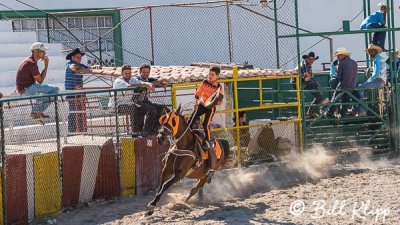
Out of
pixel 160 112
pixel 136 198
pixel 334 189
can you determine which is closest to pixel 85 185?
pixel 136 198

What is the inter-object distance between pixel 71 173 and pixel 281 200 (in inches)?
135

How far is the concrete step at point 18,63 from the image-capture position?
21.1 metres

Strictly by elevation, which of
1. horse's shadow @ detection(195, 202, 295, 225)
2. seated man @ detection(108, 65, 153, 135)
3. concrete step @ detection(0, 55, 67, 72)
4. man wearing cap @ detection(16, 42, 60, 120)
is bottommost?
horse's shadow @ detection(195, 202, 295, 225)

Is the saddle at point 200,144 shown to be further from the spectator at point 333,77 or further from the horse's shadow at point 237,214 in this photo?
the spectator at point 333,77

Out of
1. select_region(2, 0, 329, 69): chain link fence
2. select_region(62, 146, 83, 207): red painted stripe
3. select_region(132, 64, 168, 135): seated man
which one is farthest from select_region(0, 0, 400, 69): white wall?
select_region(62, 146, 83, 207): red painted stripe

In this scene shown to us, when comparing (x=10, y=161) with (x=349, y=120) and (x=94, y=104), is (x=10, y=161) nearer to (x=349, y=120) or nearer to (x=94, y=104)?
(x=94, y=104)

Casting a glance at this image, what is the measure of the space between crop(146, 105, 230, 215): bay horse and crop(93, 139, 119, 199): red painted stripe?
4.02 feet

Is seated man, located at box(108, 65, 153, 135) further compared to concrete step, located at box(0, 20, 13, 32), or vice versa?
concrete step, located at box(0, 20, 13, 32)

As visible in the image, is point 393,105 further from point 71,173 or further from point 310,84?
point 71,173

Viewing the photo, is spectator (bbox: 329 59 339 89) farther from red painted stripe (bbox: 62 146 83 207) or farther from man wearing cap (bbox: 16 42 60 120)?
red painted stripe (bbox: 62 146 83 207)

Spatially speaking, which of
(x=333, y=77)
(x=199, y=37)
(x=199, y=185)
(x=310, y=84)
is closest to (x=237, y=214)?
(x=199, y=185)

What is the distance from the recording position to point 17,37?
2186cm

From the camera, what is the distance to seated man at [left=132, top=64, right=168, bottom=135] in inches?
591

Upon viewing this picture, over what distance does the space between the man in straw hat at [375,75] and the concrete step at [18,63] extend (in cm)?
776
